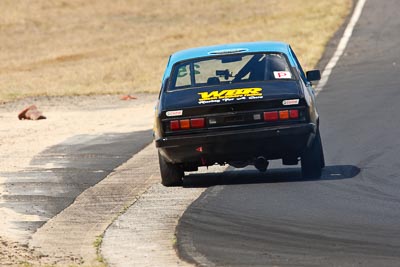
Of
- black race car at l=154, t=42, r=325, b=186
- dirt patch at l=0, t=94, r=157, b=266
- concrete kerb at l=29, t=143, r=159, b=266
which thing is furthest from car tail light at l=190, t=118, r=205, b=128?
dirt patch at l=0, t=94, r=157, b=266

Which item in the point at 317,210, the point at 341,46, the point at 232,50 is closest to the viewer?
the point at 317,210

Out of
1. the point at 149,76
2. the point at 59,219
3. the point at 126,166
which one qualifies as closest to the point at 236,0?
the point at 149,76

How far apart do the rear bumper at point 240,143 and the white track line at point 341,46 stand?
11.4m

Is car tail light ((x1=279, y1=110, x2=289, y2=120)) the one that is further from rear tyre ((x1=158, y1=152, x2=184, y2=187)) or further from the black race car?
rear tyre ((x1=158, y1=152, x2=184, y2=187))

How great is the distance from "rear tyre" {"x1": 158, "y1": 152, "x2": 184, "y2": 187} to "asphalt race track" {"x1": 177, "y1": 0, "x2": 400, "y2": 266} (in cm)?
21

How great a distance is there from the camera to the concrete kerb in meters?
9.62

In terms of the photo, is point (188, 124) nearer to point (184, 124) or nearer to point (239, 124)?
point (184, 124)

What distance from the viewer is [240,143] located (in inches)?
486

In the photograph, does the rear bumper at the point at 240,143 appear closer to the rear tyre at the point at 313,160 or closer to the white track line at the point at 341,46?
the rear tyre at the point at 313,160

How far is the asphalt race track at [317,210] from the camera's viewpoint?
29.1 feet

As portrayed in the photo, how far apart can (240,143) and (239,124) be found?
7.7 inches

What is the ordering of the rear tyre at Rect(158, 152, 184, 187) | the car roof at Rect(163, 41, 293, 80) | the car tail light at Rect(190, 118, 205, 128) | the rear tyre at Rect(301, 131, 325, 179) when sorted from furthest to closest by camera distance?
the car roof at Rect(163, 41, 293, 80) → the rear tyre at Rect(158, 152, 184, 187) → the rear tyre at Rect(301, 131, 325, 179) → the car tail light at Rect(190, 118, 205, 128)

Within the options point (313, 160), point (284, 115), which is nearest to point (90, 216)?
point (284, 115)

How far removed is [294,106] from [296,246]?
11.0 feet
